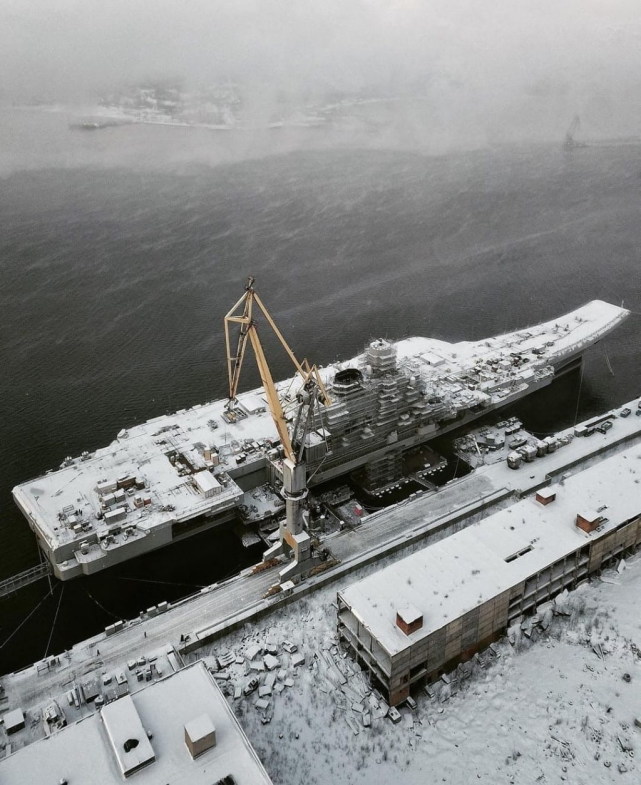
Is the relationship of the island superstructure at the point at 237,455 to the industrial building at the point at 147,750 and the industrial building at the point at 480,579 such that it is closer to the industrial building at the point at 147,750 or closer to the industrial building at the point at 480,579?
the industrial building at the point at 480,579

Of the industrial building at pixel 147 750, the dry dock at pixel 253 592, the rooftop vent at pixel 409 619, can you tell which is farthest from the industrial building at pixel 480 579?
the industrial building at pixel 147 750

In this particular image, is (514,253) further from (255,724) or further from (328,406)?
(255,724)

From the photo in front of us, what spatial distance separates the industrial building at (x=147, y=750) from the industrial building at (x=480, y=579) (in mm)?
13659

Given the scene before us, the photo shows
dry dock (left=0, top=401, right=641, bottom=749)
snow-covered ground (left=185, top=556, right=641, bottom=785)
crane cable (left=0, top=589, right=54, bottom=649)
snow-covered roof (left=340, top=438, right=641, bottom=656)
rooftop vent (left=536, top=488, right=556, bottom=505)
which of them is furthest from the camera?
rooftop vent (left=536, top=488, right=556, bottom=505)

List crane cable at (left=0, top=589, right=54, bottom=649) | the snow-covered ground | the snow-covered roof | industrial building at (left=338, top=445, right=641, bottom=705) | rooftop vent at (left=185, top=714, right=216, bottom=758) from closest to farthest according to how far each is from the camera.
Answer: rooftop vent at (left=185, top=714, right=216, bottom=758)
the snow-covered ground
industrial building at (left=338, top=445, right=641, bottom=705)
the snow-covered roof
crane cable at (left=0, top=589, right=54, bottom=649)

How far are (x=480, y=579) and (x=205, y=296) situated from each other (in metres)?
96.1

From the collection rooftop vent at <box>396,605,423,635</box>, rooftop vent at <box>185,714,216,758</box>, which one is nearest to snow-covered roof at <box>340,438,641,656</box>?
rooftop vent at <box>396,605,423,635</box>

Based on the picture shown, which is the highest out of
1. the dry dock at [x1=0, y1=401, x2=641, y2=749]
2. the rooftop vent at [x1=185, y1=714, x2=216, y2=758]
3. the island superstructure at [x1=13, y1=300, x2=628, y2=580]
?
the rooftop vent at [x1=185, y1=714, x2=216, y2=758]

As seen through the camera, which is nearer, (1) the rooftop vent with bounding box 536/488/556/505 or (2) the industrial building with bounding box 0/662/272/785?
(2) the industrial building with bounding box 0/662/272/785

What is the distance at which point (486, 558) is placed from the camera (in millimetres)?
57625

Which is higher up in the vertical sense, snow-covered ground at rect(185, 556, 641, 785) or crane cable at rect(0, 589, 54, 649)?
snow-covered ground at rect(185, 556, 641, 785)

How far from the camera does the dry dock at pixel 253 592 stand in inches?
2084

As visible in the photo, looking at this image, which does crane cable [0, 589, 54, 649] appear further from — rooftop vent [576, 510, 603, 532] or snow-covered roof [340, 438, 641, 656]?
rooftop vent [576, 510, 603, 532]

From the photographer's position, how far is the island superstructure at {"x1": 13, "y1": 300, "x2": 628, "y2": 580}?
69500mm
